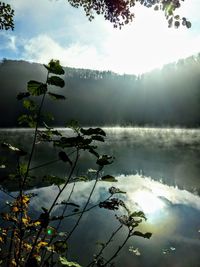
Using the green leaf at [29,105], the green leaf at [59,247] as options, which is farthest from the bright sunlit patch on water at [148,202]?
the green leaf at [29,105]

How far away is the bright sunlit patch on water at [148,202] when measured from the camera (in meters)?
13.5

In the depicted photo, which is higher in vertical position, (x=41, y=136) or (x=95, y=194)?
(x=41, y=136)

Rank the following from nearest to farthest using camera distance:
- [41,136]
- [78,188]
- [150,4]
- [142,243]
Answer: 1. [41,136]
2. [150,4]
3. [142,243]
4. [78,188]

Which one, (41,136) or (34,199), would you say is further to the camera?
(34,199)

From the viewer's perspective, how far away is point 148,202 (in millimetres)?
14820

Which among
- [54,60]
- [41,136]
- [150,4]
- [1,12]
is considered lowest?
[41,136]

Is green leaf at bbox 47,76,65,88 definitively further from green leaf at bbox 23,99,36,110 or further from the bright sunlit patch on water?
the bright sunlit patch on water

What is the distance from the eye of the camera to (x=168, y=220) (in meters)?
11.9

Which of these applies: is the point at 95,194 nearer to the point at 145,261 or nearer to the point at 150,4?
the point at 145,261

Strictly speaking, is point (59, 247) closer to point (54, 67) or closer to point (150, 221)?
point (54, 67)

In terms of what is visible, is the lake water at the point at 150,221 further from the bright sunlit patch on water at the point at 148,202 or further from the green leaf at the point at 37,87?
the green leaf at the point at 37,87

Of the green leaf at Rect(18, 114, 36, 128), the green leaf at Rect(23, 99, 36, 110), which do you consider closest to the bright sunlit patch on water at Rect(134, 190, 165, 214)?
the green leaf at Rect(18, 114, 36, 128)

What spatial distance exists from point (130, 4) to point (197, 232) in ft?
25.3

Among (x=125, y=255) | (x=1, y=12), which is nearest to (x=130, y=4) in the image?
(x=1, y=12)
